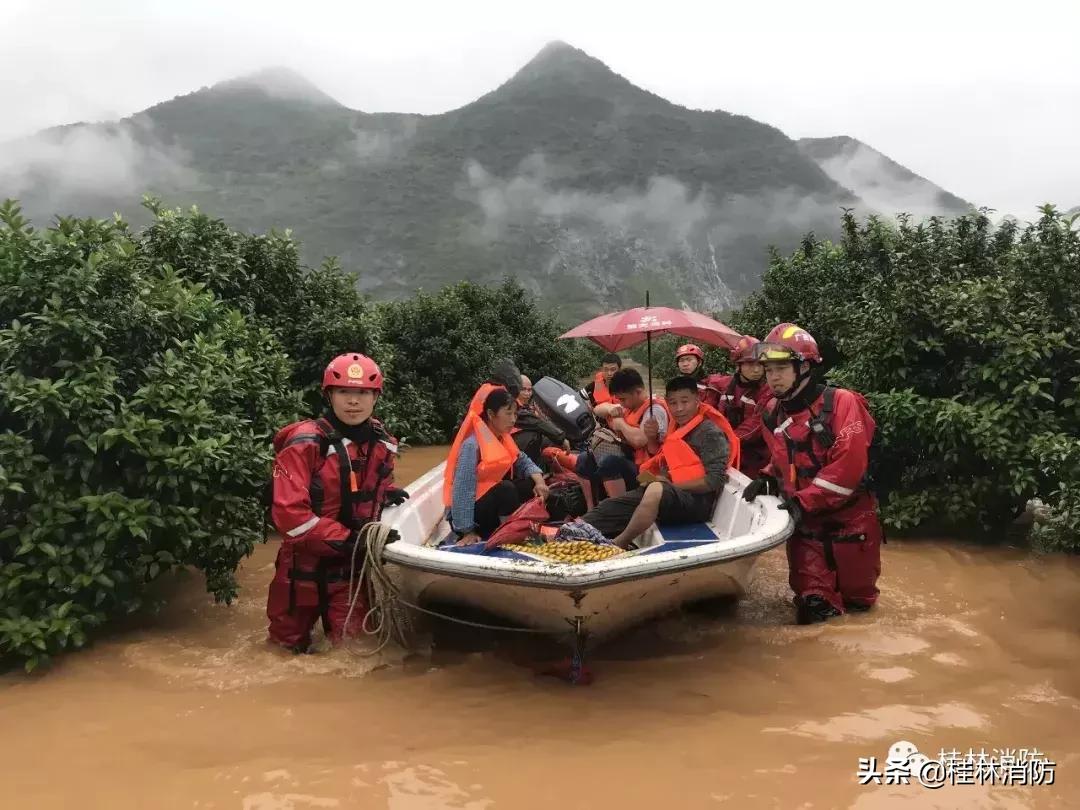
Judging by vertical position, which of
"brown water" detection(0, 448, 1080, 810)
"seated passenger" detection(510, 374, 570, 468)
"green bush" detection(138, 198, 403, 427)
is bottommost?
"brown water" detection(0, 448, 1080, 810)

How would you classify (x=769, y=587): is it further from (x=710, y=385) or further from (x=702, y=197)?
(x=702, y=197)

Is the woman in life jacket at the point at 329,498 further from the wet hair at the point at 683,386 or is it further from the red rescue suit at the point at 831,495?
the red rescue suit at the point at 831,495

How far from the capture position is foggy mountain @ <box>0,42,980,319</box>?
93875 mm

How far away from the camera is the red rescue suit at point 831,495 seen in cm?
440

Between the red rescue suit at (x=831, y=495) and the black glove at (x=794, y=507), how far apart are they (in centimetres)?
3

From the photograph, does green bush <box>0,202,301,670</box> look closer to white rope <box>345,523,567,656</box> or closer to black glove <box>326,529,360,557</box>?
black glove <box>326,529,360,557</box>

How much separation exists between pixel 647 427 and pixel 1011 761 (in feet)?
9.74

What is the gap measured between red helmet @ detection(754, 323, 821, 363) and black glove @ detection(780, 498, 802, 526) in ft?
2.71

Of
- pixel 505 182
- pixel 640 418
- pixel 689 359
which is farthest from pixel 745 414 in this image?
pixel 505 182

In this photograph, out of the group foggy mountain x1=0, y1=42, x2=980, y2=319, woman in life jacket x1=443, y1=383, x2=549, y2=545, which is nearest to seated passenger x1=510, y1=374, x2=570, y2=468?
woman in life jacket x1=443, y1=383, x2=549, y2=545

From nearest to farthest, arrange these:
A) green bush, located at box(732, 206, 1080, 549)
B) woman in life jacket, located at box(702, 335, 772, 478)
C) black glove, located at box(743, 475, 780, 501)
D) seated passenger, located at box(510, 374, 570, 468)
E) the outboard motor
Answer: black glove, located at box(743, 475, 780, 501)
green bush, located at box(732, 206, 1080, 549)
seated passenger, located at box(510, 374, 570, 468)
the outboard motor
woman in life jacket, located at box(702, 335, 772, 478)

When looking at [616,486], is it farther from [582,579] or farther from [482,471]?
[582,579]

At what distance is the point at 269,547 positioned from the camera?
698 cm

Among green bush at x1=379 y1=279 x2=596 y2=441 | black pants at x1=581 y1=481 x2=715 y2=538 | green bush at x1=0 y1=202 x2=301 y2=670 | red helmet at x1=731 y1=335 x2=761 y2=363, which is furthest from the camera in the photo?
green bush at x1=379 y1=279 x2=596 y2=441
